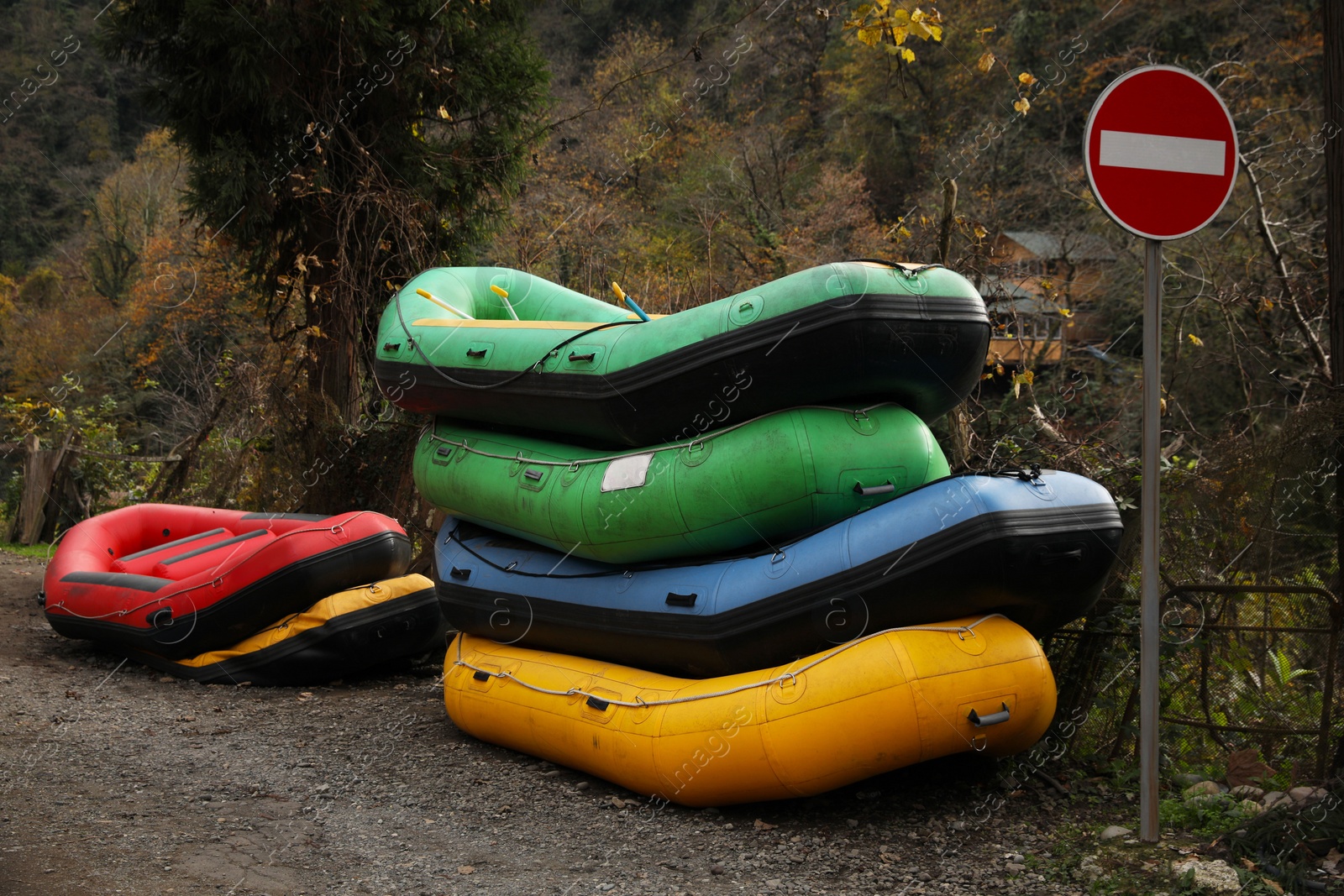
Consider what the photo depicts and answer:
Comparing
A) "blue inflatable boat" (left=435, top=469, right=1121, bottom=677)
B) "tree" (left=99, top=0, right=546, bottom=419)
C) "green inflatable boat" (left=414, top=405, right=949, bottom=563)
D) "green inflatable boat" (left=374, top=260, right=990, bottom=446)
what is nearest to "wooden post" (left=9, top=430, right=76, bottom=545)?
"tree" (left=99, top=0, right=546, bottom=419)

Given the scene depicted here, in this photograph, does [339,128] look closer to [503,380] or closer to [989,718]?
[503,380]

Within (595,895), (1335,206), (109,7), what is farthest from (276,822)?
(109,7)

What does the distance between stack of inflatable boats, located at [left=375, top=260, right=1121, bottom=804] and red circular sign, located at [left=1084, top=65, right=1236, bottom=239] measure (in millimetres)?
1038

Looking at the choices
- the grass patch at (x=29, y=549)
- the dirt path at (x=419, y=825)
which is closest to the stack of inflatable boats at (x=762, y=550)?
the dirt path at (x=419, y=825)

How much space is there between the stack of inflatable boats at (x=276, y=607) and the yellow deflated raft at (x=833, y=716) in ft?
8.54

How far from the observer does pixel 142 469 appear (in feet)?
44.4

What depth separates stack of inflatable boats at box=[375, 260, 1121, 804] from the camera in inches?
147

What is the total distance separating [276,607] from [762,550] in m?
3.66

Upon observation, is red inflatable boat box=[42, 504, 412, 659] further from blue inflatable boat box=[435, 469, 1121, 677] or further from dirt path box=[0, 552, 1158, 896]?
blue inflatable boat box=[435, 469, 1121, 677]

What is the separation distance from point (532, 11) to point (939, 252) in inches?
239

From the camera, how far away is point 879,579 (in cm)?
384

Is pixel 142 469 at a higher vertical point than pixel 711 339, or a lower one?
lower

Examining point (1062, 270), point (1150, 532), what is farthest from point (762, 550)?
point (1062, 270)

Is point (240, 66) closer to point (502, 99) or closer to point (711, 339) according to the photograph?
point (502, 99)
